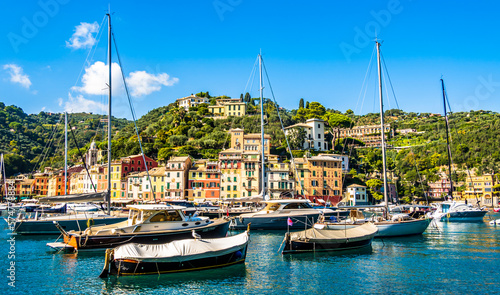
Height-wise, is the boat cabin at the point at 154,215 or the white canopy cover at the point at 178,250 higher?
the boat cabin at the point at 154,215

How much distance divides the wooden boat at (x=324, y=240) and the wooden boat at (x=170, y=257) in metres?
4.50

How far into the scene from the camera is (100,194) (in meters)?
29.7

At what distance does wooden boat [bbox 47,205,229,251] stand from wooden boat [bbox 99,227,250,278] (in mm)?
4512

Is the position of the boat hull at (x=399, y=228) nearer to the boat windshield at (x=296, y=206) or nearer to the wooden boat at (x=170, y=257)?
the boat windshield at (x=296, y=206)

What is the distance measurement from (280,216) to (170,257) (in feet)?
61.9

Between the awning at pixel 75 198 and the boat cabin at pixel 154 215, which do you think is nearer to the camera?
the boat cabin at pixel 154 215

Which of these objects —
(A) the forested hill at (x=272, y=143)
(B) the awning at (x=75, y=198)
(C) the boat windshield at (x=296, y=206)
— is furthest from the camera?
(A) the forested hill at (x=272, y=143)

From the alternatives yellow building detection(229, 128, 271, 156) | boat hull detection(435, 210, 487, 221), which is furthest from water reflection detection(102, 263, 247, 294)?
yellow building detection(229, 128, 271, 156)

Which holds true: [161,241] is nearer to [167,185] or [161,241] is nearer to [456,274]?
[456,274]

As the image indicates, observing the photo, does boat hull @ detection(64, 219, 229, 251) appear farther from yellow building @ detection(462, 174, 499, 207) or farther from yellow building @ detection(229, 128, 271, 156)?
yellow building @ detection(462, 174, 499, 207)

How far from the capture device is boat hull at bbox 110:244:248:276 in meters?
17.8

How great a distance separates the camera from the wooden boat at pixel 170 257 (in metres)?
17.8

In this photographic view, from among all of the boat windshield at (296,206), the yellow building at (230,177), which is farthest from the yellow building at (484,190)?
the boat windshield at (296,206)

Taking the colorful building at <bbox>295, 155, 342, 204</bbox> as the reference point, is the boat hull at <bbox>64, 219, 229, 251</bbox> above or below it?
below
